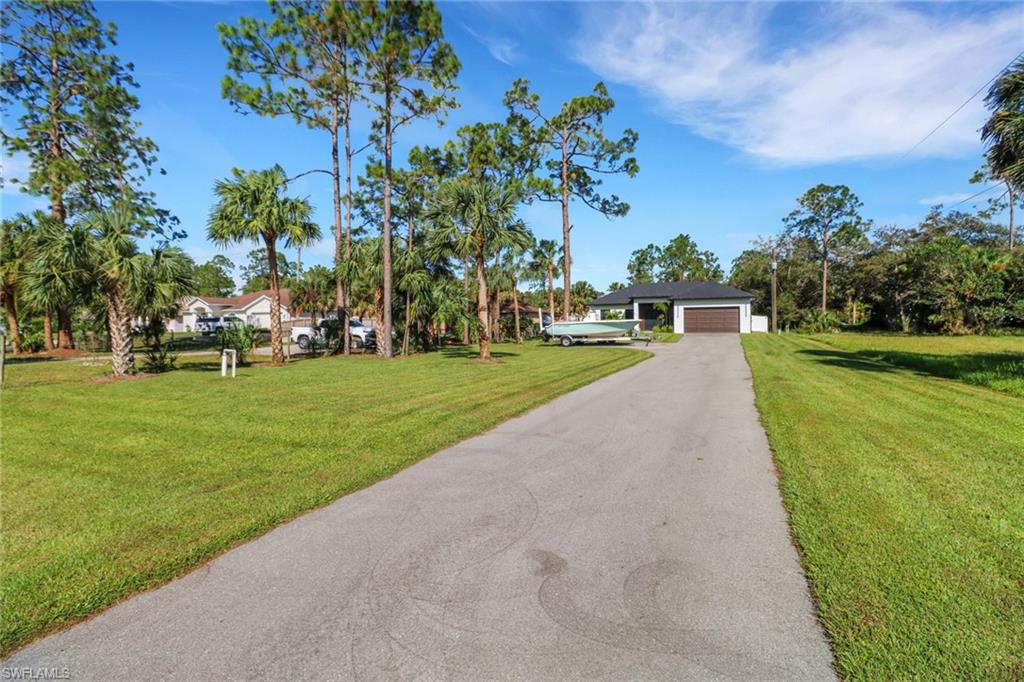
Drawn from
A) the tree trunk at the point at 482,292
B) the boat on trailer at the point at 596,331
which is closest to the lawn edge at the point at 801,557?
the tree trunk at the point at 482,292

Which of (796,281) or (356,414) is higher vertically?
(796,281)

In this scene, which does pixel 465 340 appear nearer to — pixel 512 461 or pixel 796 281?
pixel 512 461

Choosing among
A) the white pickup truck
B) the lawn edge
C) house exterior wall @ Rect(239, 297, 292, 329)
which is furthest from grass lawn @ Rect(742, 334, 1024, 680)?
house exterior wall @ Rect(239, 297, 292, 329)

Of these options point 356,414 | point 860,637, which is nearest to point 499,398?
point 356,414

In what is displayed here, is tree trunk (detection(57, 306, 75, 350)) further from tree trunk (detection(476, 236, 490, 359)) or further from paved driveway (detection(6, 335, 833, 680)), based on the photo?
paved driveway (detection(6, 335, 833, 680))

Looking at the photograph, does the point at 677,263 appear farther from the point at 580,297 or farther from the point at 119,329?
the point at 119,329

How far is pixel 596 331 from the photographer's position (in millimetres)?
27656

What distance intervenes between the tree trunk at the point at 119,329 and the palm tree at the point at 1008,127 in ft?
66.7

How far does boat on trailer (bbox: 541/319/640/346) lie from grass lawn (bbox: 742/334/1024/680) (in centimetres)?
1942

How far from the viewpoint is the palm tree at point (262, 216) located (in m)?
15.8

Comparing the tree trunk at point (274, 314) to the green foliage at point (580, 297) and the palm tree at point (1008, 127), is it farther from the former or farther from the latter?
the green foliage at point (580, 297)

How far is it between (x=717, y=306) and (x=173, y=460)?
3967 centimetres

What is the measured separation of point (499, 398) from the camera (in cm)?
924

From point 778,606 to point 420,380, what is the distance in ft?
33.0
